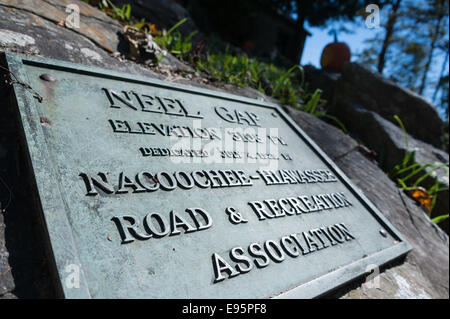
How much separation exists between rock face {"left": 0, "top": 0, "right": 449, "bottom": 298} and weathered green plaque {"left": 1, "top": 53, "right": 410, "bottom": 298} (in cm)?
11

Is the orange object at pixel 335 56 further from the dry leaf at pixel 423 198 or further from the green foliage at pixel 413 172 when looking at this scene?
the dry leaf at pixel 423 198

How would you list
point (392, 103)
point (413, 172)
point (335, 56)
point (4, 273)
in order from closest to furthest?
point (4, 273)
point (413, 172)
point (392, 103)
point (335, 56)

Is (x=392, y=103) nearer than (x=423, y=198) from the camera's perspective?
No

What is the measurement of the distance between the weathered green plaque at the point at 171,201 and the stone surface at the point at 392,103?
2.41m

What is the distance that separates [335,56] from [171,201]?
6.73 metres

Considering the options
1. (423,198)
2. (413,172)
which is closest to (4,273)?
(423,198)

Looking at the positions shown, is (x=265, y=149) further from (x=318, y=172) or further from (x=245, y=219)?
(x=245, y=219)

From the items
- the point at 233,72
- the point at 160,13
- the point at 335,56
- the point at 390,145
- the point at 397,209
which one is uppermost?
the point at 335,56

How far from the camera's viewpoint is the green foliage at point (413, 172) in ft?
9.29

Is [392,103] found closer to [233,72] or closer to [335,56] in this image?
[233,72]

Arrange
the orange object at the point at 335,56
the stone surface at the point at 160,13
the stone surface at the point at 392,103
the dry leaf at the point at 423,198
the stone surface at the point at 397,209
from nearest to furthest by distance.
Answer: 1. the stone surface at the point at 397,209
2. the dry leaf at the point at 423,198
3. the stone surface at the point at 392,103
4. the stone surface at the point at 160,13
5. the orange object at the point at 335,56

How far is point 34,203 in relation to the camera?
35.8 inches

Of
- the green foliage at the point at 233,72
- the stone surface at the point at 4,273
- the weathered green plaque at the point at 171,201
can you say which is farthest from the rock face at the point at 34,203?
the green foliage at the point at 233,72

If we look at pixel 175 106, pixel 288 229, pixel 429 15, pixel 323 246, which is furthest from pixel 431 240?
pixel 429 15
